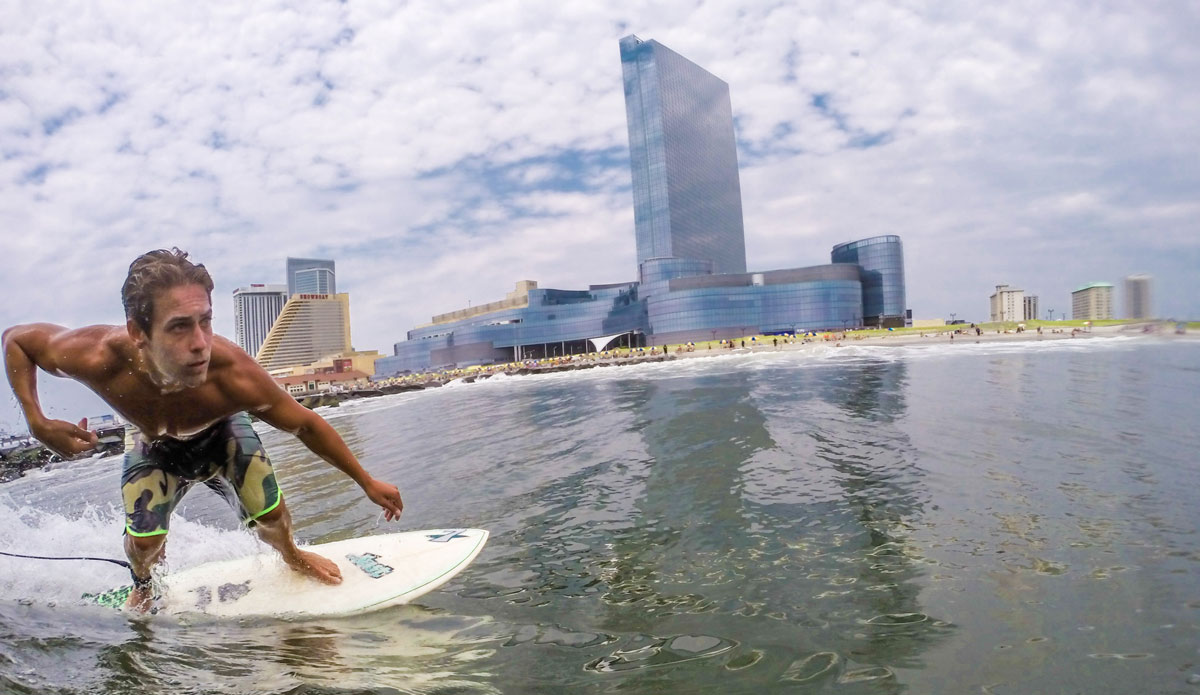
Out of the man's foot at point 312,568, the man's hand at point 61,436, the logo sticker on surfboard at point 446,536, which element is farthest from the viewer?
the logo sticker on surfboard at point 446,536

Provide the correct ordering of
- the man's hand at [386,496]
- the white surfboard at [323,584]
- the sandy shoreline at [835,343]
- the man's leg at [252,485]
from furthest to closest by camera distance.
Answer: the sandy shoreline at [835,343] → the white surfboard at [323,584] → the man's leg at [252,485] → the man's hand at [386,496]

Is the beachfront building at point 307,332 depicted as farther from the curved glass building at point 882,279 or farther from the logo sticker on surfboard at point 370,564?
the logo sticker on surfboard at point 370,564

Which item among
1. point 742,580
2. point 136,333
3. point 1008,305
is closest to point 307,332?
point 1008,305

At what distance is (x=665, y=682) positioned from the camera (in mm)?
3049

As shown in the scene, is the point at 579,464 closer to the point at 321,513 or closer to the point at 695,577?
the point at 321,513

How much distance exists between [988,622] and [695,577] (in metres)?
1.94

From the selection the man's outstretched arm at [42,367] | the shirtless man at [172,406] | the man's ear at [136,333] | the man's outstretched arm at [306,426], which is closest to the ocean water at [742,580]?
the shirtless man at [172,406]

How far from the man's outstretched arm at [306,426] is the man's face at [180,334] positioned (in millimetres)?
464

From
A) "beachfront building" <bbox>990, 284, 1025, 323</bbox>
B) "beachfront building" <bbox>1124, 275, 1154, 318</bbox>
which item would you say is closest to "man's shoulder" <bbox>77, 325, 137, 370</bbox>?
"beachfront building" <bbox>1124, 275, 1154, 318</bbox>

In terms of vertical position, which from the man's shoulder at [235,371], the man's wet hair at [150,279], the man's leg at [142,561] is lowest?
the man's leg at [142,561]

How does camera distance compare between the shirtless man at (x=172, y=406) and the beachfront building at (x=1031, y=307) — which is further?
the beachfront building at (x=1031, y=307)

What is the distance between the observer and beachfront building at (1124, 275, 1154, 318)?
10107 millimetres

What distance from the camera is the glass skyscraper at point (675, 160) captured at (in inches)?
5891

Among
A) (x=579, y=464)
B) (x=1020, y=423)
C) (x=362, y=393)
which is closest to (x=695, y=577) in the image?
(x=579, y=464)
